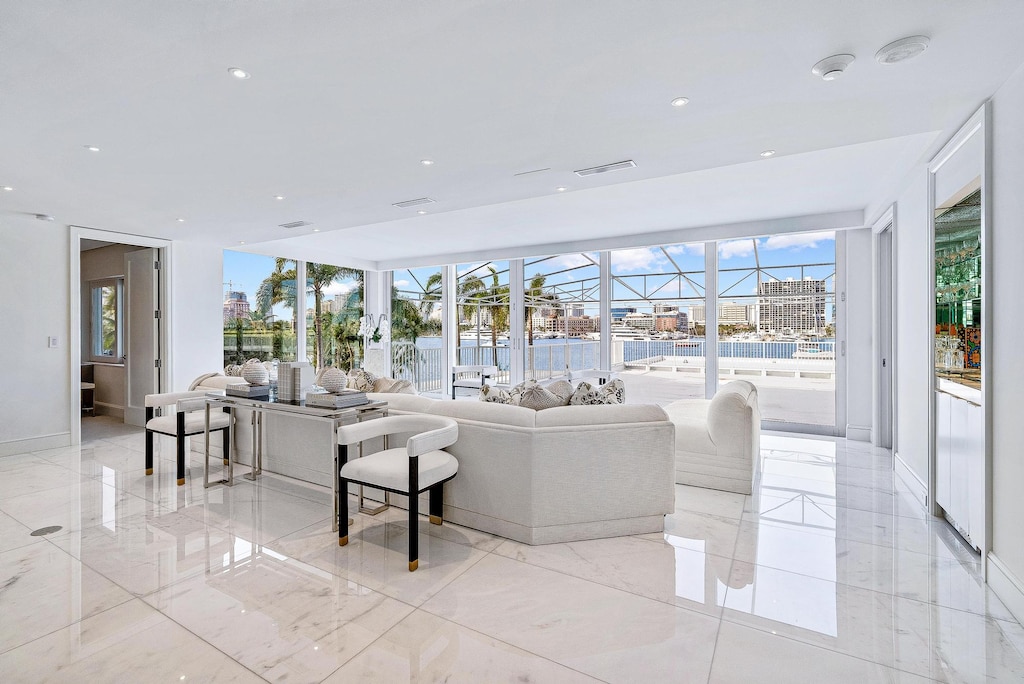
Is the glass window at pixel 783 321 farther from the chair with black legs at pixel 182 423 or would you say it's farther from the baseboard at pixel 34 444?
the baseboard at pixel 34 444

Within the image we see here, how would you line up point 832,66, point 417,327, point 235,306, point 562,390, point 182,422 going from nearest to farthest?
point 832,66
point 562,390
point 182,422
point 235,306
point 417,327

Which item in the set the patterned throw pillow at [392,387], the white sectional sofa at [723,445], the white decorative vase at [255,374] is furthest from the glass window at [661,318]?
the white decorative vase at [255,374]

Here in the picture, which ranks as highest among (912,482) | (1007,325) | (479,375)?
(1007,325)

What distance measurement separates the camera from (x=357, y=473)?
108 inches

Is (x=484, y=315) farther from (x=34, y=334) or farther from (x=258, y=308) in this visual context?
(x=34, y=334)

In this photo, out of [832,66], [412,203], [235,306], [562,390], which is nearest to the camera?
[832,66]

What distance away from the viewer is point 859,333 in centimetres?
544

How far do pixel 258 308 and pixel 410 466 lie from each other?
6.06 m

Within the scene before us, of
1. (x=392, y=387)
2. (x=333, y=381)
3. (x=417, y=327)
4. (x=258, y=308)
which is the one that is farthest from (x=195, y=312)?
(x=333, y=381)

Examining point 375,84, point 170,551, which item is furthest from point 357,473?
point 375,84

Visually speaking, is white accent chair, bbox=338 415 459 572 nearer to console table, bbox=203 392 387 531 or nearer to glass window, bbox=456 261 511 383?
console table, bbox=203 392 387 531

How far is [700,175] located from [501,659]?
3874 millimetres

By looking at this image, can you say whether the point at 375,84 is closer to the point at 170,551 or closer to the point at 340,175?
the point at 340,175

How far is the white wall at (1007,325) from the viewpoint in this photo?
2160 mm
